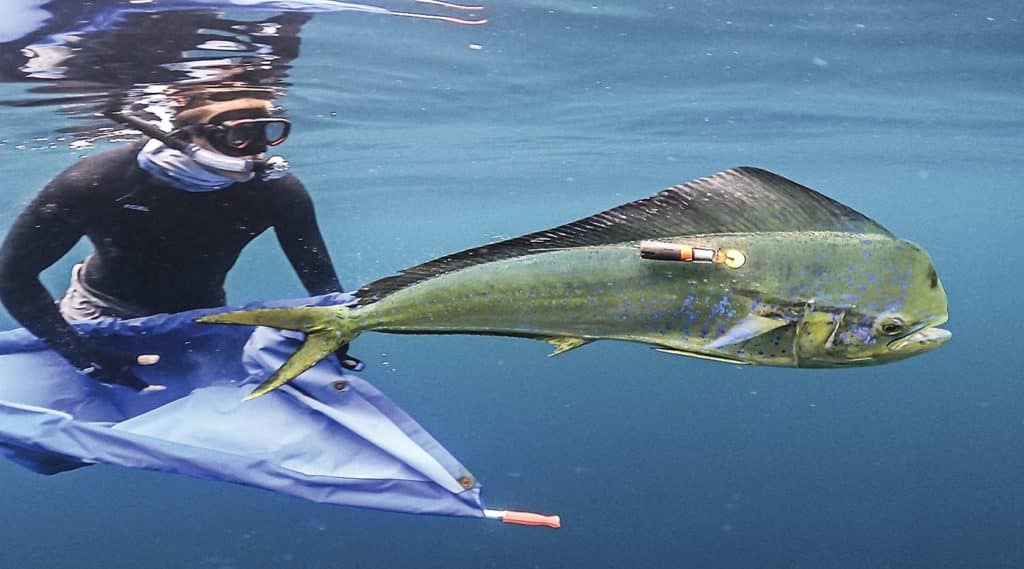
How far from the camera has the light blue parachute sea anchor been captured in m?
5.11

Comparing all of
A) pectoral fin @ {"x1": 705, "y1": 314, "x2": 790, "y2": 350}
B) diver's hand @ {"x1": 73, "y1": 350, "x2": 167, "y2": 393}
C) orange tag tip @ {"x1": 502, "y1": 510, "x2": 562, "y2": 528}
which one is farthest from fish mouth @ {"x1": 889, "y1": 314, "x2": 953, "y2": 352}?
diver's hand @ {"x1": 73, "y1": 350, "x2": 167, "y2": 393}

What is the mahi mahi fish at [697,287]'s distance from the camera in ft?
7.89

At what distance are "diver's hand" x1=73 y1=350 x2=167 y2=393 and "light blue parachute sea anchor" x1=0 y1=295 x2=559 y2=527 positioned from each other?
0.06m

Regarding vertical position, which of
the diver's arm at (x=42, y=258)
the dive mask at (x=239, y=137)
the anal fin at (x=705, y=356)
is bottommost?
the diver's arm at (x=42, y=258)

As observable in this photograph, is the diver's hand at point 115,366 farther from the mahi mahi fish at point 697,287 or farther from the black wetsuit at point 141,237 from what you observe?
the mahi mahi fish at point 697,287

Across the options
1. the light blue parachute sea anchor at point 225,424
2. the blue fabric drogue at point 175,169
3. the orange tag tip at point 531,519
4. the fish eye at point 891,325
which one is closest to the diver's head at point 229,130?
the blue fabric drogue at point 175,169

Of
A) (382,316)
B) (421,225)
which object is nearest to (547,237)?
(382,316)

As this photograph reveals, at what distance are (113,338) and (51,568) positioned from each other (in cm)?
2647

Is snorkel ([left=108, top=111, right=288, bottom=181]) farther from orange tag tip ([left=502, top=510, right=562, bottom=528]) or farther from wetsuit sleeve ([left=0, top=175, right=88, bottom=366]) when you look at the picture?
orange tag tip ([left=502, top=510, right=562, bottom=528])

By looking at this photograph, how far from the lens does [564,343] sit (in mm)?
2598

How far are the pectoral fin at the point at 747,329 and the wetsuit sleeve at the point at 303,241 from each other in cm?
356

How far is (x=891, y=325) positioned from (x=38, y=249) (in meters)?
4.79

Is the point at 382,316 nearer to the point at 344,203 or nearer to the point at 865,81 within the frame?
the point at 865,81

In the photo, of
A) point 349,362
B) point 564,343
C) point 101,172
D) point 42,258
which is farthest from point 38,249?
point 564,343
